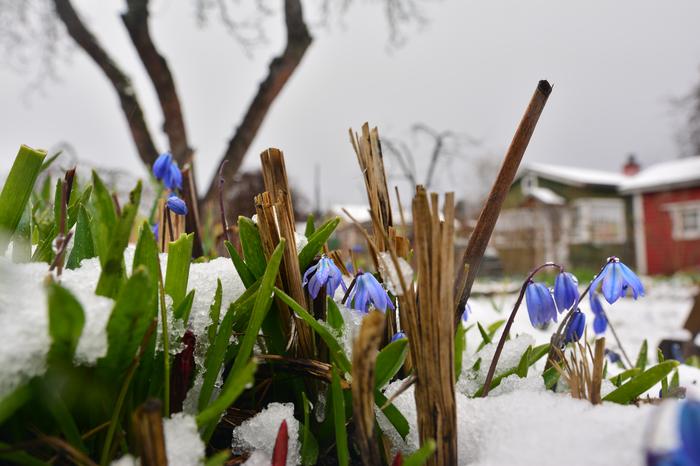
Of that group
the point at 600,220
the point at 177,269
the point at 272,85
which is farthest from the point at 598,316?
the point at 600,220

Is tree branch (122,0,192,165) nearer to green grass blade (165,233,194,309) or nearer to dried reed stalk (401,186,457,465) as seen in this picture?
green grass blade (165,233,194,309)

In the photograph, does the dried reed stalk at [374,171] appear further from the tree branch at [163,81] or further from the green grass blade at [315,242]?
the tree branch at [163,81]

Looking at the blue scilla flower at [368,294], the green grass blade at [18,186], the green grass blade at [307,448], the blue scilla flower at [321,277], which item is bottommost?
the green grass blade at [307,448]

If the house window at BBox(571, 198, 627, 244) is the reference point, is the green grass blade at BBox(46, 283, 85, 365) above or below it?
below

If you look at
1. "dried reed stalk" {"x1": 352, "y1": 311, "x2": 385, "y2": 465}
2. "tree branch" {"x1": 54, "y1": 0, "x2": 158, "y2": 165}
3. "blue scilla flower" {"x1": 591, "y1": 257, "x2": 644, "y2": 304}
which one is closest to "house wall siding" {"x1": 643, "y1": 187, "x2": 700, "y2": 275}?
"tree branch" {"x1": 54, "y1": 0, "x2": 158, "y2": 165}

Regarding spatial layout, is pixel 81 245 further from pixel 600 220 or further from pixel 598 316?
pixel 600 220

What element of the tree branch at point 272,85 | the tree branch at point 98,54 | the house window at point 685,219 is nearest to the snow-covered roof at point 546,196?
the house window at point 685,219

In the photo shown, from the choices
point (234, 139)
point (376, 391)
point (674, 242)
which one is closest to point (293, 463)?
point (376, 391)
